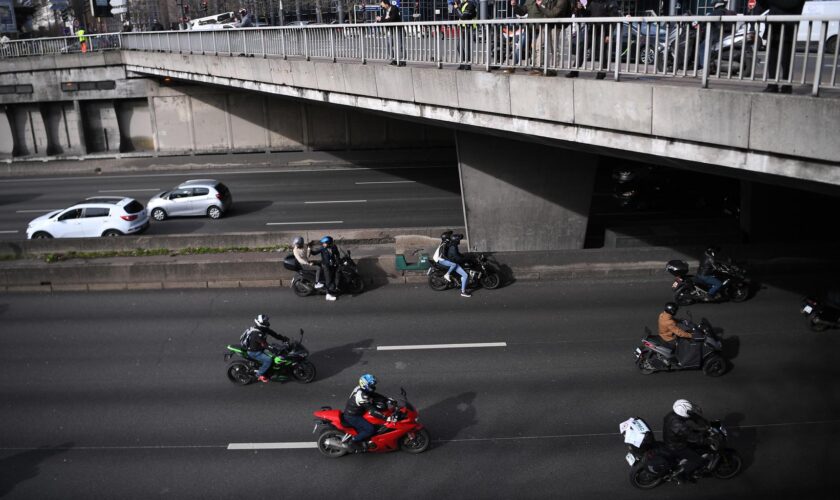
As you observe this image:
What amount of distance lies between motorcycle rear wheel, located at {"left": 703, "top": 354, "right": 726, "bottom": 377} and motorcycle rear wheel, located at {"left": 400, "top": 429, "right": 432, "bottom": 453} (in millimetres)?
5207

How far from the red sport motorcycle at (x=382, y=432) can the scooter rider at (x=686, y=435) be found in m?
3.38

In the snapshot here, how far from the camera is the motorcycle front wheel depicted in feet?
39.7

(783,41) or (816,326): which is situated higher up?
(783,41)

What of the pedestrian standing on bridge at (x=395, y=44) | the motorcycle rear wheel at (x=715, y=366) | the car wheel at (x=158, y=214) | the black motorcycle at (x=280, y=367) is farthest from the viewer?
the car wheel at (x=158, y=214)

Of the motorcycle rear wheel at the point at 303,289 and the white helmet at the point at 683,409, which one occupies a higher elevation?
the white helmet at the point at 683,409

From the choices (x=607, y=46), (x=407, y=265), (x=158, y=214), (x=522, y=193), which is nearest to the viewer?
(x=607, y=46)

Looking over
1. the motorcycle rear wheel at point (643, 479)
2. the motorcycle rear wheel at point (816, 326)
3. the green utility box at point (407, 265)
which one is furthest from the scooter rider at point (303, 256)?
the motorcycle rear wheel at point (816, 326)

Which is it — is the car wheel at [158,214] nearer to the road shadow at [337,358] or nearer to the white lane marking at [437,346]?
the road shadow at [337,358]

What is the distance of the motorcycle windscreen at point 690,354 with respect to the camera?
1183 centimetres

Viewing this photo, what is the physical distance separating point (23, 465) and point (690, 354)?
10.7 m

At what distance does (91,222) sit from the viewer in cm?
2188

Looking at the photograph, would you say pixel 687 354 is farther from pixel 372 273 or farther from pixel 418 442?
pixel 372 273

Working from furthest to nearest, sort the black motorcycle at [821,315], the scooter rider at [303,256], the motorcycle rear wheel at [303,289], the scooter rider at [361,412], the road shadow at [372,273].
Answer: the road shadow at [372,273], the motorcycle rear wheel at [303,289], the scooter rider at [303,256], the black motorcycle at [821,315], the scooter rider at [361,412]

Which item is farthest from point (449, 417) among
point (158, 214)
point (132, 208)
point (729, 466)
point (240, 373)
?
point (158, 214)
